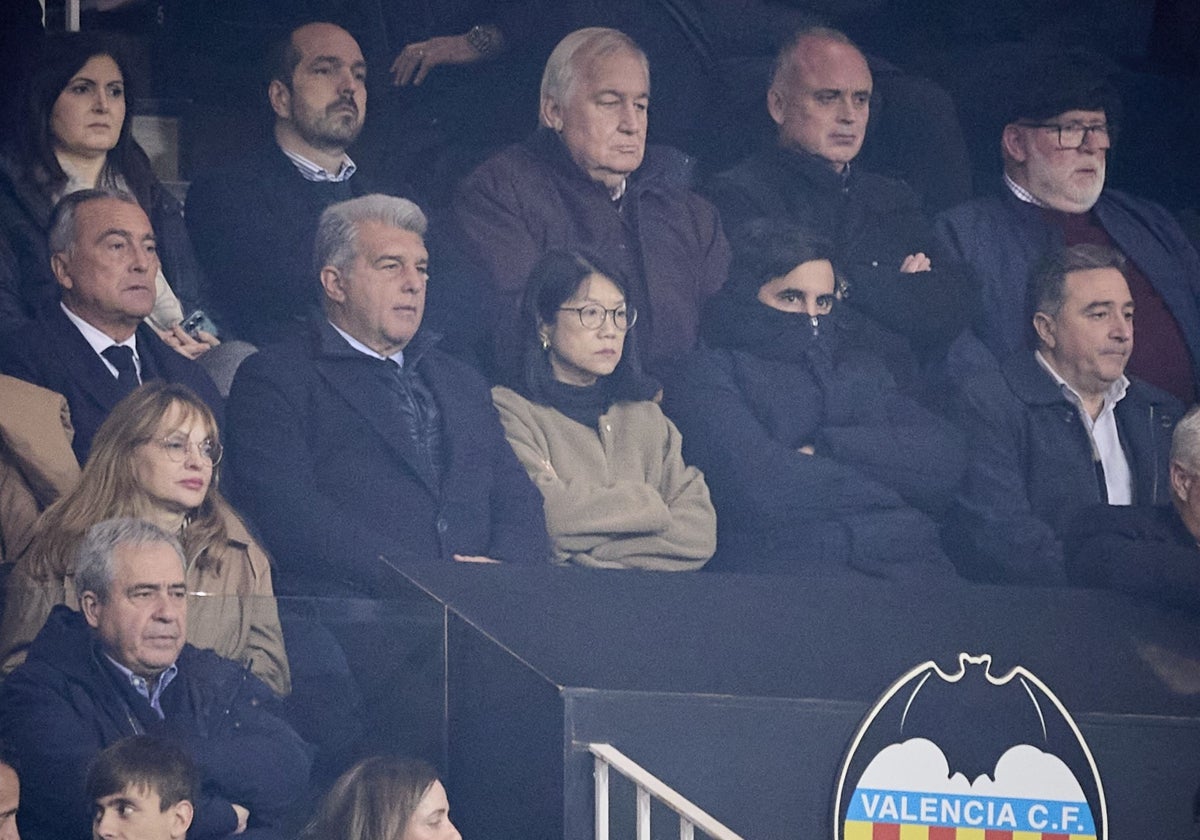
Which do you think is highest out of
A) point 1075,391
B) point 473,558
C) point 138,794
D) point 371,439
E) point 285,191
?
point 285,191

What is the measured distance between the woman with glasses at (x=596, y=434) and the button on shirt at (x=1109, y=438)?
129cm

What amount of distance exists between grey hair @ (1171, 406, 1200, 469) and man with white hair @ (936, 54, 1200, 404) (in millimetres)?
94

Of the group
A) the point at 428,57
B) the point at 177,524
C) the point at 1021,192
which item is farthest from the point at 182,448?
the point at 1021,192

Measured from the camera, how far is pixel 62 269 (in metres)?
6.80

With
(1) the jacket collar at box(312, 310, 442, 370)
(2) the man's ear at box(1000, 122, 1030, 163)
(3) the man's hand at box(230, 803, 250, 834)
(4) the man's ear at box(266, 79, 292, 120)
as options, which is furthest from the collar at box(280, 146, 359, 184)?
(2) the man's ear at box(1000, 122, 1030, 163)

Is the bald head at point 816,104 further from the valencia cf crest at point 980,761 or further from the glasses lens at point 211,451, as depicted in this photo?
the glasses lens at point 211,451

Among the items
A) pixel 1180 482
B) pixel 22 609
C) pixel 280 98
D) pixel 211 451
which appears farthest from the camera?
pixel 1180 482

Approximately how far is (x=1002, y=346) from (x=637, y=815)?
2127mm

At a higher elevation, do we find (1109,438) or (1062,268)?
(1062,268)

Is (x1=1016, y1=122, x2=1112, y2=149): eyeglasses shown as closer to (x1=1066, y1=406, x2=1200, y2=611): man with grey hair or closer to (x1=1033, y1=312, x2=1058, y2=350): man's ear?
(x1=1033, y1=312, x2=1058, y2=350): man's ear

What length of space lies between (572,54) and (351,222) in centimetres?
92

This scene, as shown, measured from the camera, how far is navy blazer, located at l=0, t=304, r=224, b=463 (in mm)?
6684

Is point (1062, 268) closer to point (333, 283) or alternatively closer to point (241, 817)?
point (333, 283)

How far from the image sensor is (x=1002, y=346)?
746 cm
